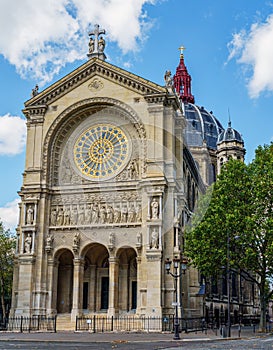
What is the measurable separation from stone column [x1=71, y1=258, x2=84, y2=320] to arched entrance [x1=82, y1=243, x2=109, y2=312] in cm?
191

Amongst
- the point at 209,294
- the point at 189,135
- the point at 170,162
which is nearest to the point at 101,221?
the point at 170,162

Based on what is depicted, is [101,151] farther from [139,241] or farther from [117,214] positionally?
[139,241]

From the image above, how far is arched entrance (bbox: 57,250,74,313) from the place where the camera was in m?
48.3

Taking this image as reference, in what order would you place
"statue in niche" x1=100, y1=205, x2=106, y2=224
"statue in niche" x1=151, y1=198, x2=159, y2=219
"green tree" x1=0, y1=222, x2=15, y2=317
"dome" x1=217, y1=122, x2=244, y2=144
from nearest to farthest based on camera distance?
"statue in niche" x1=151, y1=198, x2=159, y2=219, "statue in niche" x1=100, y1=205, x2=106, y2=224, "green tree" x1=0, y1=222, x2=15, y2=317, "dome" x1=217, y1=122, x2=244, y2=144

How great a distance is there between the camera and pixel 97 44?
51969mm

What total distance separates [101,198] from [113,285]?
7.80m

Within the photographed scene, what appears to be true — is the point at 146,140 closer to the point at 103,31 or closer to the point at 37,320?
the point at 103,31

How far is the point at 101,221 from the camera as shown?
46281 mm

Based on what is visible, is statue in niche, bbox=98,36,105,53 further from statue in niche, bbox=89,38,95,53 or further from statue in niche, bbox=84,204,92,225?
statue in niche, bbox=84,204,92,225

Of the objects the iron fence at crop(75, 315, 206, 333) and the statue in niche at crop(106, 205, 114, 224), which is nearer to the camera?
the iron fence at crop(75, 315, 206, 333)

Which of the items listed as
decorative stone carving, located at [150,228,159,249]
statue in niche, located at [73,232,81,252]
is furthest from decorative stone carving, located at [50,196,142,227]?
decorative stone carving, located at [150,228,159,249]

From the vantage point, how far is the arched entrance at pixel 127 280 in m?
46.6

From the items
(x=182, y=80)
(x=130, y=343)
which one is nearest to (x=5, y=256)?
(x=130, y=343)

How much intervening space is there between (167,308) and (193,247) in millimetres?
5351
